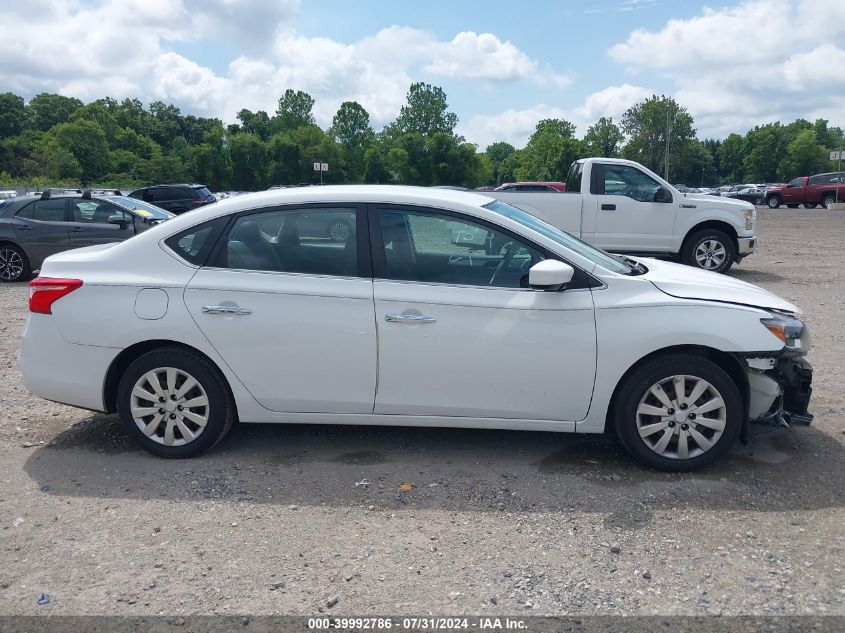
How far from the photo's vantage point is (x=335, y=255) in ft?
15.3

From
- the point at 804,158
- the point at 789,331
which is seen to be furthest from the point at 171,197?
the point at 804,158

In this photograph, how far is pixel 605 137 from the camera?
113750mm

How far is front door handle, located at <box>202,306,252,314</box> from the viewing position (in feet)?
15.0

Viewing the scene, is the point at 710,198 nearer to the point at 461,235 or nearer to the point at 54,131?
the point at 461,235

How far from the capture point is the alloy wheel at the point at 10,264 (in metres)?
13.4

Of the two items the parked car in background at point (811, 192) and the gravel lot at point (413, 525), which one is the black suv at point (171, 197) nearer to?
the gravel lot at point (413, 525)

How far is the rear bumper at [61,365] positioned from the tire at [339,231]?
5.04ft

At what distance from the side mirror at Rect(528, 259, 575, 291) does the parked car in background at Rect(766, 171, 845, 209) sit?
1723 inches

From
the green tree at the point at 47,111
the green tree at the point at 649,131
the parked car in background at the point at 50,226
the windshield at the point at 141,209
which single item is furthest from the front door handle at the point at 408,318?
the green tree at the point at 47,111

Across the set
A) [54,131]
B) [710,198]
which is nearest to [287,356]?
[710,198]

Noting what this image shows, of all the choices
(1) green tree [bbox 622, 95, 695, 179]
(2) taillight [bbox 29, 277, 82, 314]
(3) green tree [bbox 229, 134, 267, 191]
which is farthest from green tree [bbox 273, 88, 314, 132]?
(2) taillight [bbox 29, 277, 82, 314]

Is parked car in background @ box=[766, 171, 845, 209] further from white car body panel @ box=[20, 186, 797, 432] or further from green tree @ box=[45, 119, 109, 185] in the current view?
green tree @ box=[45, 119, 109, 185]

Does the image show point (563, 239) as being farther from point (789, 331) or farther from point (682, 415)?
point (789, 331)

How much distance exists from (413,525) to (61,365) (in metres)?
2.55
